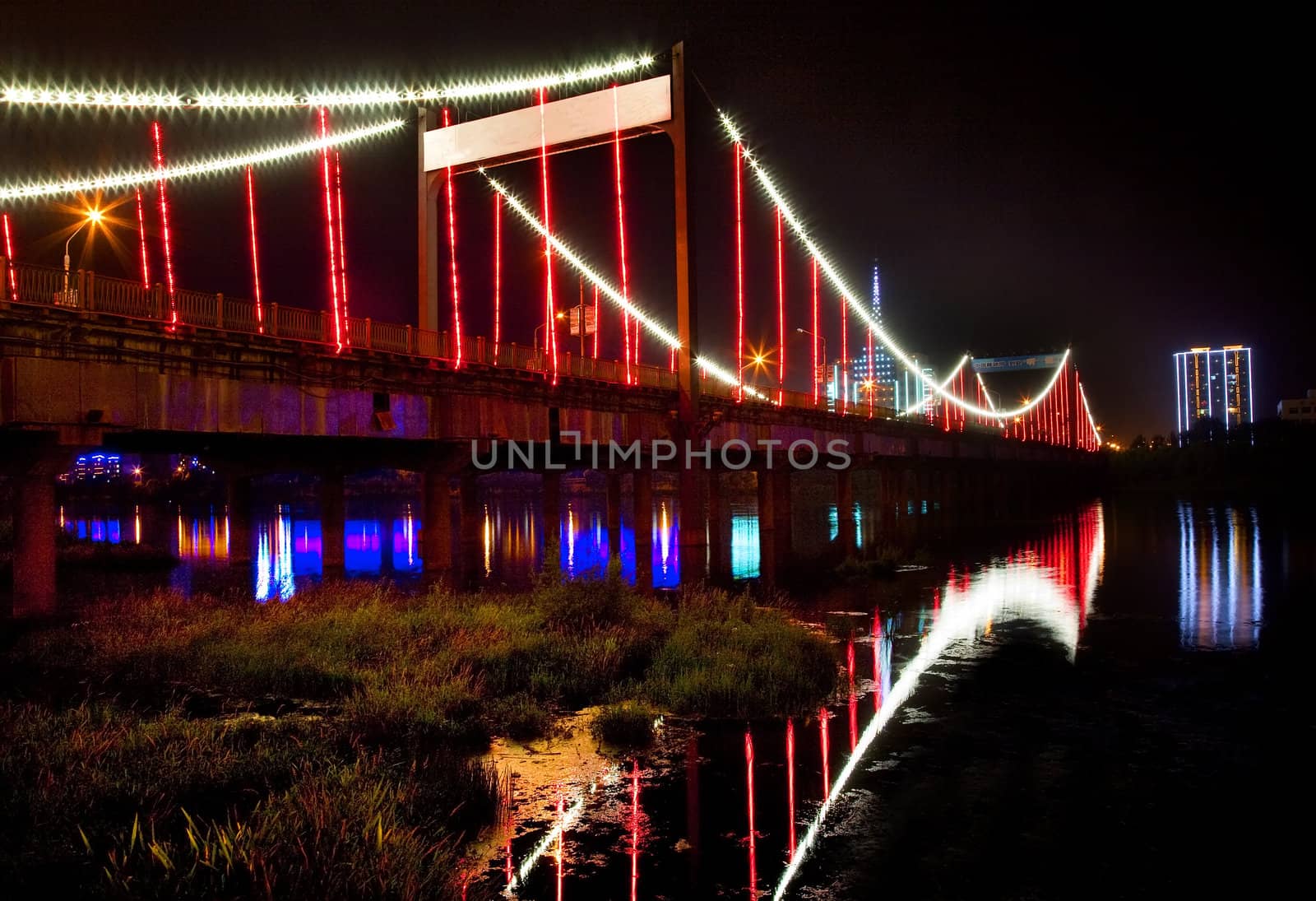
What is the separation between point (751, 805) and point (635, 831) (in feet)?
4.22

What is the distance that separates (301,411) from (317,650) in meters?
8.46

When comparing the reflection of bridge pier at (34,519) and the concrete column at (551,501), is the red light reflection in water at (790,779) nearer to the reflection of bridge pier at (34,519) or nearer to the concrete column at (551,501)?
the reflection of bridge pier at (34,519)

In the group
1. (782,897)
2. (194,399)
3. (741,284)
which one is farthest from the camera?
(741,284)

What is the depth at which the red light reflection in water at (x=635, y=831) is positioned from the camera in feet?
24.4

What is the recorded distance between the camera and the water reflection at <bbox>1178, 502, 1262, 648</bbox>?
19.8 m

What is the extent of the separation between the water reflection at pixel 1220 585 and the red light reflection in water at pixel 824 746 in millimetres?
10185

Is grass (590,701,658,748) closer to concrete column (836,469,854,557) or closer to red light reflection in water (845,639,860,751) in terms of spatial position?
red light reflection in water (845,639,860,751)

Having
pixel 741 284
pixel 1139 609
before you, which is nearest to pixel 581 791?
pixel 1139 609

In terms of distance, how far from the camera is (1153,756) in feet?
35.2

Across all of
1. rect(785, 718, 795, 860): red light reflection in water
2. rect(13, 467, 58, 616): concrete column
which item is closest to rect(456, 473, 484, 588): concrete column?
rect(13, 467, 58, 616): concrete column

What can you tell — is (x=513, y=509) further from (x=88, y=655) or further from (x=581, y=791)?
(x=581, y=791)

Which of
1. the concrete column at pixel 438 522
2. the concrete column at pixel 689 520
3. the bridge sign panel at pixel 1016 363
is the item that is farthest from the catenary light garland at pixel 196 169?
the bridge sign panel at pixel 1016 363

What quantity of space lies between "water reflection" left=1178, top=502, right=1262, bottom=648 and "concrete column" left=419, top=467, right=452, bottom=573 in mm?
17853

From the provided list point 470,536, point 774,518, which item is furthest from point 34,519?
point 774,518
